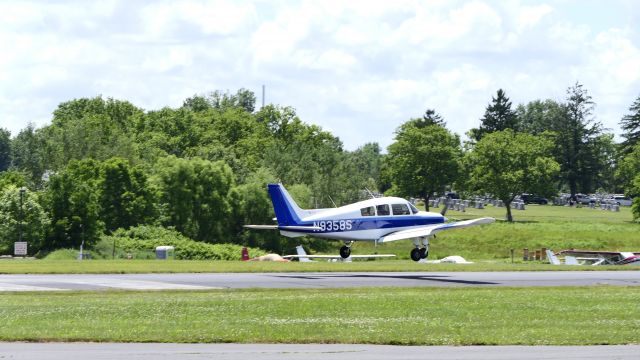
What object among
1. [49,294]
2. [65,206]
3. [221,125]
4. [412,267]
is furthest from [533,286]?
[221,125]

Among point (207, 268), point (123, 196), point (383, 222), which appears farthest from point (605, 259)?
point (123, 196)

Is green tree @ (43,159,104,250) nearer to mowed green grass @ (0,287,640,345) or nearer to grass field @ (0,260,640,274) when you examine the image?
grass field @ (0,260,640,274)

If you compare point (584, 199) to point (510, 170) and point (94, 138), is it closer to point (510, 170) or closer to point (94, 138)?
point (510, 170)

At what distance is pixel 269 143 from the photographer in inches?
5797

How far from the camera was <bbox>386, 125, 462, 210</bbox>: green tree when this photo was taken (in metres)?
134

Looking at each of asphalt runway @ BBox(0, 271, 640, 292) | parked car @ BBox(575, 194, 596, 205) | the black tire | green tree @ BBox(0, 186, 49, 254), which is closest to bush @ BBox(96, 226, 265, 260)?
green tree @ BBox(0, 186, 49, 254)

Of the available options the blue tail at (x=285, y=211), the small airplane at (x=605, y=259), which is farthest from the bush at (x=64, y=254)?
the small airplane at (x=605, y=259)

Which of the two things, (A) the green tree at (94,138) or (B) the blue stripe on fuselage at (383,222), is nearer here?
(B) the blue stripe on fuselage at (383,222)

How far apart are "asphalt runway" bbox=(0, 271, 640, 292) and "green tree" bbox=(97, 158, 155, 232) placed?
169 feet

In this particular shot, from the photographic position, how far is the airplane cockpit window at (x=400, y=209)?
55188mm

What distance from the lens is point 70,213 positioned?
281 ft

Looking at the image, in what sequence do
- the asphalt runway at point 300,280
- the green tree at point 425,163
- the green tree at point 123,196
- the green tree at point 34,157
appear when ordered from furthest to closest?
the green tree at point 34,157 < the green tree at point 425,163 < the green tree at point 123,196 < the asphalt runway at point 300,280

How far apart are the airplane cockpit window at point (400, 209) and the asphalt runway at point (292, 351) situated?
1254 inches

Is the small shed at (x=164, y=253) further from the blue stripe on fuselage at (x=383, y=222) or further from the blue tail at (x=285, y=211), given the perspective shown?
the blue stripe on fuselage at (x=383, y=222)
